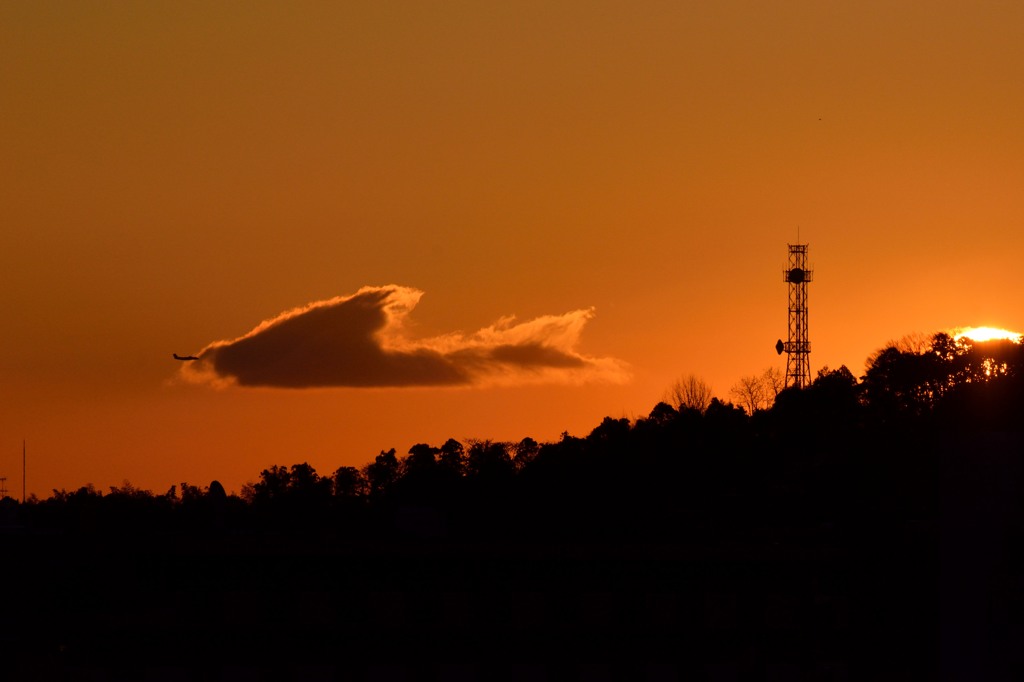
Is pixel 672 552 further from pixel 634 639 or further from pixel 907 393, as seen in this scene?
pixel 907 393

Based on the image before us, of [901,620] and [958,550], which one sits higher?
[958,550]

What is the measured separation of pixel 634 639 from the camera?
54.3 feet

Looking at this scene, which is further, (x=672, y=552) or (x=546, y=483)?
(x=546, y=483)

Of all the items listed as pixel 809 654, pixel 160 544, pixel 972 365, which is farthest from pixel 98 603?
pixel 972 365

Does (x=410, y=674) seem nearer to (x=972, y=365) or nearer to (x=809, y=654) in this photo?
(x=809, y=654)

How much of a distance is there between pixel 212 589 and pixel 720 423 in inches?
3493

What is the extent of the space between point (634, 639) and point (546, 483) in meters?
63.6

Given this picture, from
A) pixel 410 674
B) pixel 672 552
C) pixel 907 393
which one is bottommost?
pixel 410 674

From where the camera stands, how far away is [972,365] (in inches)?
3420

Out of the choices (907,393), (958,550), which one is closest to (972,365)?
(907,393)

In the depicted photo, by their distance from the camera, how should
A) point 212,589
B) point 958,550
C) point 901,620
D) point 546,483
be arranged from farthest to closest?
point 546,483 < point 212,589 < point 901,620 < point 958,550

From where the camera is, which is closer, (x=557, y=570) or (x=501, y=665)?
(x=501, y=665)

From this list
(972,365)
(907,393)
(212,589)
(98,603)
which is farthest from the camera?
(907,393)

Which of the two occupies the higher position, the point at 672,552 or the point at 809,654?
the point at 672,552
